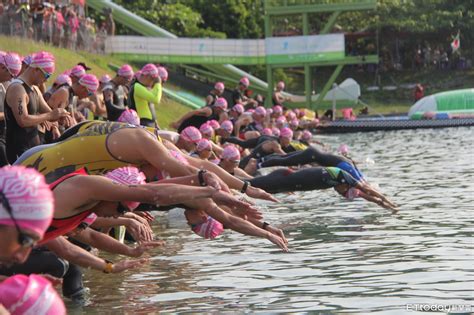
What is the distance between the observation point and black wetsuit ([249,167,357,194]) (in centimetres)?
1550

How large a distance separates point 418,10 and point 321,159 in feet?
170

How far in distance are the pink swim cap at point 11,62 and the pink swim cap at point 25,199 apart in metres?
7.62

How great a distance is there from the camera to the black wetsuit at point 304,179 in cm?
1550

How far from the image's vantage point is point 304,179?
15742 mm

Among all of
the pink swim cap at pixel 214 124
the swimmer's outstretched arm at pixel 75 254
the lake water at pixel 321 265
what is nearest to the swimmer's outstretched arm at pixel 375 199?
the lake water at pixel 321 265

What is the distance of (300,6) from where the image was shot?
5022cm

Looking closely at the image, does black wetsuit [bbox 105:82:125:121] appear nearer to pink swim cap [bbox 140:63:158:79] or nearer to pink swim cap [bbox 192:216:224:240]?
pink swim cap [bbox 140:63:158:79]

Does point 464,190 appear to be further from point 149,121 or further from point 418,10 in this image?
point 418,10

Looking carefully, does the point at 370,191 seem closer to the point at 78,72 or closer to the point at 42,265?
the point at 78,72

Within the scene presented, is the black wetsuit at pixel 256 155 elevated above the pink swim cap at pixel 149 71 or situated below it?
below

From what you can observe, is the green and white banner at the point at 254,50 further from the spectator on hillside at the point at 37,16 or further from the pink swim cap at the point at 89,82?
the pink swim cap at the point at 89,82

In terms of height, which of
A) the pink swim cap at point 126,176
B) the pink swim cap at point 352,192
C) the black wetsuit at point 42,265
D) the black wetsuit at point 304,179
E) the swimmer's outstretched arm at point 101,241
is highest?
the pink swim cap at point 126,176

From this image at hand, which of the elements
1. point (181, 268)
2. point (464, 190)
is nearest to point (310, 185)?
point (464, 190)

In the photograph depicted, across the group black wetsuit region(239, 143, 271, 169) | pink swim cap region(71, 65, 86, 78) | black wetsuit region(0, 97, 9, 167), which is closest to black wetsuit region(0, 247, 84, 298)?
black wetsuit region(0, 97, 9, 167)
